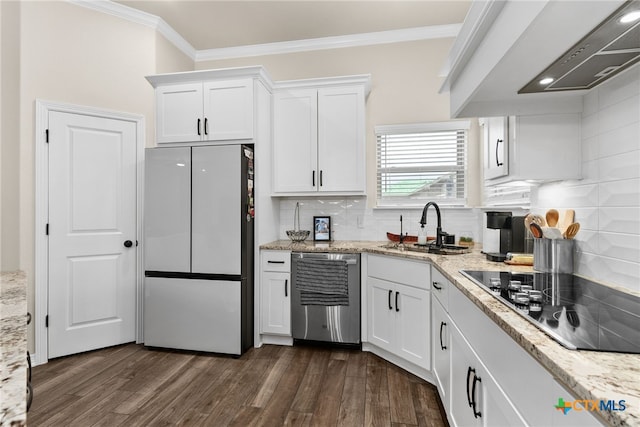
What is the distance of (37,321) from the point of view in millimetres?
2732

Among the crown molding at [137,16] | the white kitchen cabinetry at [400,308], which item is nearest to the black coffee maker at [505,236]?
the white kitchen cabinetry at [400,308]

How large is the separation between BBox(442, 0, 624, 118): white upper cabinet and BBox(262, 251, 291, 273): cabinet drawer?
73.0 inches

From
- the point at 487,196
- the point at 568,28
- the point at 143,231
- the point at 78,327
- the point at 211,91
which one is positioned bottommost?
the point at 78,327

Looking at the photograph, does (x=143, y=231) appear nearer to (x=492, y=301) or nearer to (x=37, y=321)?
(x=37, y=321)

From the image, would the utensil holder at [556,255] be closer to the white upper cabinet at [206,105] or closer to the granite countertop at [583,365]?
the granite countertop at [583,365]

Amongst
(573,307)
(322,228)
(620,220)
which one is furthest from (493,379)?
(322,228)

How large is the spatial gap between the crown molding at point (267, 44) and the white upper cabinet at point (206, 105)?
0.64 meters

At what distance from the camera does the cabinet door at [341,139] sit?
10.7 feet

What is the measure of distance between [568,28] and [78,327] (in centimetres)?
383

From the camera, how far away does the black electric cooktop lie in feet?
2.84

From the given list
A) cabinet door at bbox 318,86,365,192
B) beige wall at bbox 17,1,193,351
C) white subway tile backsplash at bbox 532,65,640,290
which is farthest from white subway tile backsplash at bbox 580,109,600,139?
beige wall at bbox 17,1,193,351

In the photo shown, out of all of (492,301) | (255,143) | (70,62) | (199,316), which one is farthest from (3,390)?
(70,62)

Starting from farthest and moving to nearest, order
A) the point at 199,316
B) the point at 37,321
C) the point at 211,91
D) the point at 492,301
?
the point at 211,91 → the point at 199,316 → the point at 37,321 → the point at 492,301

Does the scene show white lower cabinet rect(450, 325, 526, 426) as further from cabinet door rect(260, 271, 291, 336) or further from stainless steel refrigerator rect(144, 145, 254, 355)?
stainless steel refrigerator rect(144, 145, 254, 355)
